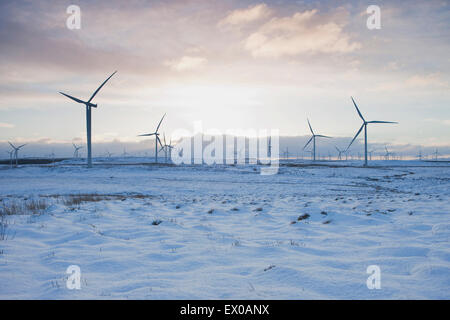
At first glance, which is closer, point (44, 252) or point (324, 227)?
point (44, 252)

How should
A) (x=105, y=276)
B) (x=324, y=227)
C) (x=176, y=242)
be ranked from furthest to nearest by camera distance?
(x=324, y=227) < (x=176, y=242) < (x=105, y=276)

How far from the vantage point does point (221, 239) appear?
6.86 metres

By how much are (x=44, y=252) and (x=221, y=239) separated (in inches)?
150

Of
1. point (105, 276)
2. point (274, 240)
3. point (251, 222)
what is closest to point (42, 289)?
point (105, 276)

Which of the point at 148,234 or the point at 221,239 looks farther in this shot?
the point at 148,234

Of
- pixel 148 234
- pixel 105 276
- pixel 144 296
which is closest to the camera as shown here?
pixel 144 296

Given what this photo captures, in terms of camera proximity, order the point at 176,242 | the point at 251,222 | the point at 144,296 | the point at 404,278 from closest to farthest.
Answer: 1. the point at 144,296
2. the point at 404,278
3. the point at 176,242
4. the point at 251,222

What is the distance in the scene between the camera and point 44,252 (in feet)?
18.6
